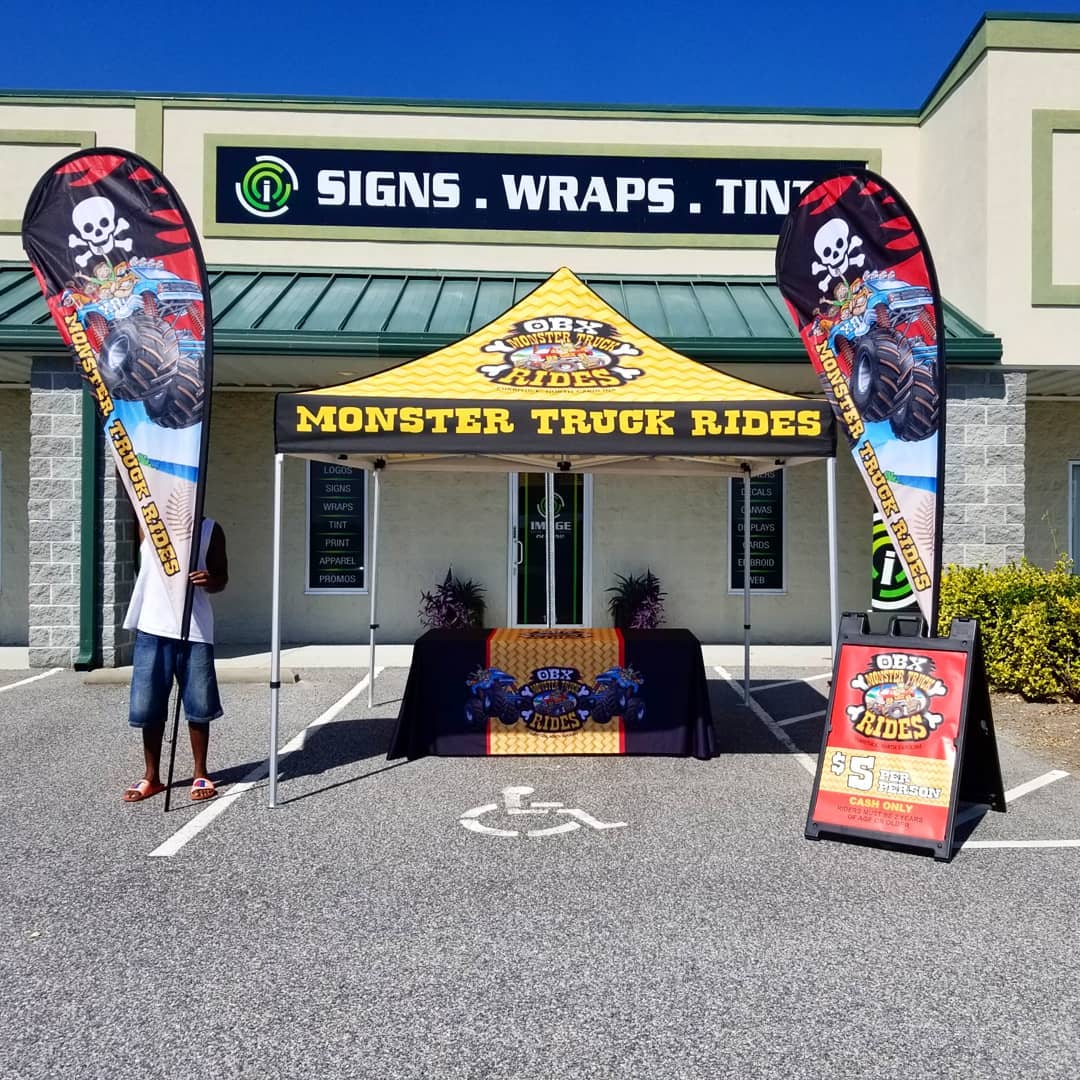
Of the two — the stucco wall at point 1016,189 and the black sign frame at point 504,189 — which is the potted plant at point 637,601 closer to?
the black sign frame at point 504,189

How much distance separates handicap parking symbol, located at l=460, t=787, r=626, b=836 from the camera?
520 cm

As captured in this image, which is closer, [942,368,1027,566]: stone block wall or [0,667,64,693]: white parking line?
[0,667,64,693]: white parking line

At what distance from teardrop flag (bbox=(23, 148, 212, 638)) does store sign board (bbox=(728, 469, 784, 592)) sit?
27.0 ft

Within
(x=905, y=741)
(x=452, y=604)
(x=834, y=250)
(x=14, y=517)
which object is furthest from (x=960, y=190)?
(x=14, y=517)

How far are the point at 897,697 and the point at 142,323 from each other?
15.6ft

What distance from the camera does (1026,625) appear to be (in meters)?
8.55

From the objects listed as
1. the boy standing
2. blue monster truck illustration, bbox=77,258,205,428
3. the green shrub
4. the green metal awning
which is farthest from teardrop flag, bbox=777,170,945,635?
the green metal awning

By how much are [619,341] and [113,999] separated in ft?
16.3

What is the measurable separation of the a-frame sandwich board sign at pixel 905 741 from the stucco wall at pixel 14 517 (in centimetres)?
1066

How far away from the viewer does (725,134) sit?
12375 mm

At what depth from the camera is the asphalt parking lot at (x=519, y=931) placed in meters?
3.03

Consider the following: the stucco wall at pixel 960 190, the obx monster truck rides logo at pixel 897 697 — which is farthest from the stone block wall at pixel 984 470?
the obx monster truck rides logo at pixel 897 697

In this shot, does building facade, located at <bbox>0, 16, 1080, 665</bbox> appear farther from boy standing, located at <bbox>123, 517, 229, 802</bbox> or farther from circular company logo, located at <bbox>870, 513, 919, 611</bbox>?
boy standing, located at <bbox>123, 517, 229, 802</bbox>

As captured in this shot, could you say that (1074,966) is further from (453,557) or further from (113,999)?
(453,557)
